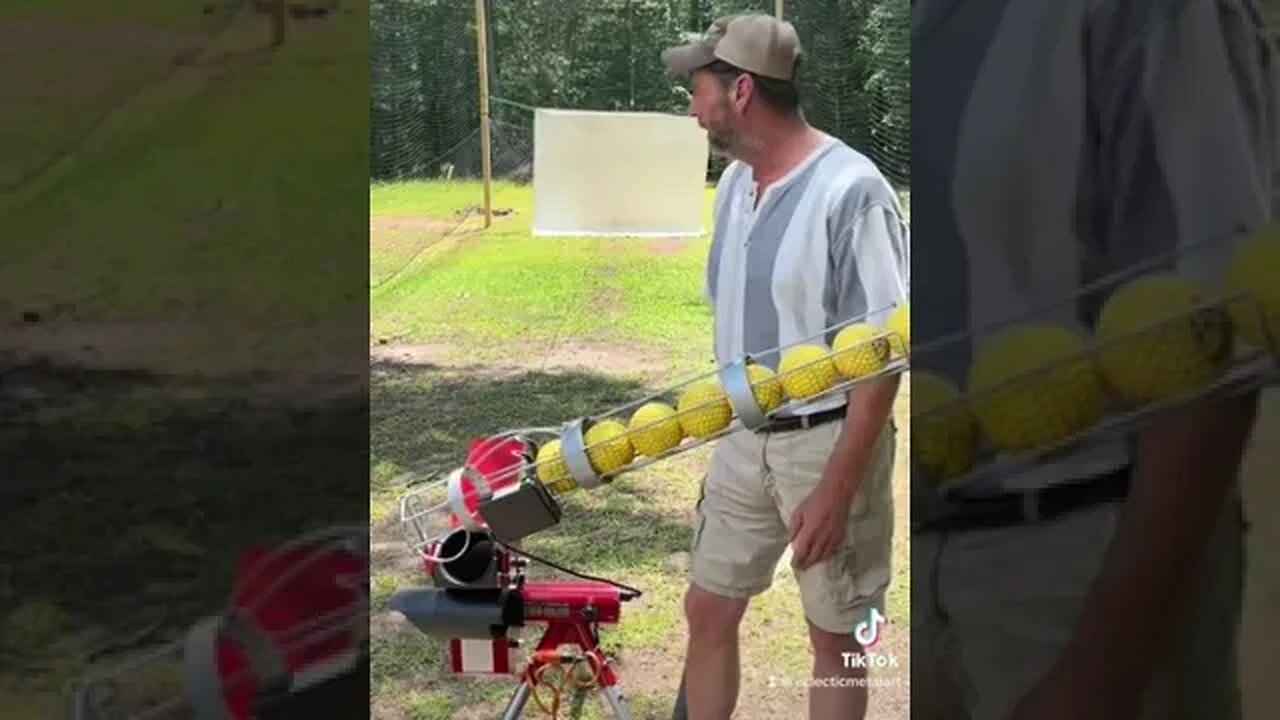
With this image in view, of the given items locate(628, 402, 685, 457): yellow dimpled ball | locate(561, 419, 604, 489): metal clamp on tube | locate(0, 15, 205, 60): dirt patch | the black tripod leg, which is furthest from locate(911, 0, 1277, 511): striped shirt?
locate(0, 15, 205, 60): dirt patch

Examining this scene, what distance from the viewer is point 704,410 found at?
6.25ft

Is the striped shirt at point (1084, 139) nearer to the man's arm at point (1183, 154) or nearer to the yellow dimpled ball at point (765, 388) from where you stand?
the man's arm at point (1183, 154)

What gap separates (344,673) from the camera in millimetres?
1996

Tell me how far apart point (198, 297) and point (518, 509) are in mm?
567

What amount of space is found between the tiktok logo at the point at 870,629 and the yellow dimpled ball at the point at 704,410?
356 millimetres

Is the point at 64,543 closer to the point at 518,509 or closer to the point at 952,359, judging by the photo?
the point at 518,509

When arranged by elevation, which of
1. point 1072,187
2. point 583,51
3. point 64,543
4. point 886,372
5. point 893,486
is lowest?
point 64,543

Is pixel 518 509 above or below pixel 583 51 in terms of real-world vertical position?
below

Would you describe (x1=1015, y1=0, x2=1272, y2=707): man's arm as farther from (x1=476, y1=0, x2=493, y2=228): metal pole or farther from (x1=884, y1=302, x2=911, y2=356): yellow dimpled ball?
(x1=476, y1=0, x2=493, y2=228): metal pole

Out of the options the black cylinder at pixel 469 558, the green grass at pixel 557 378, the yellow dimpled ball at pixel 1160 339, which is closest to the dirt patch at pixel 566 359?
the green grass at pixel 557 378

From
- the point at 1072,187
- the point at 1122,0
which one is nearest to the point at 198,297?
the point at 1072,187

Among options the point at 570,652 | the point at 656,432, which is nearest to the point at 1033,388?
the point at 656,432

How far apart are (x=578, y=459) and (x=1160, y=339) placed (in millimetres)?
876

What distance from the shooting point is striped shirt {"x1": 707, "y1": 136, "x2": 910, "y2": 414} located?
1.84m
